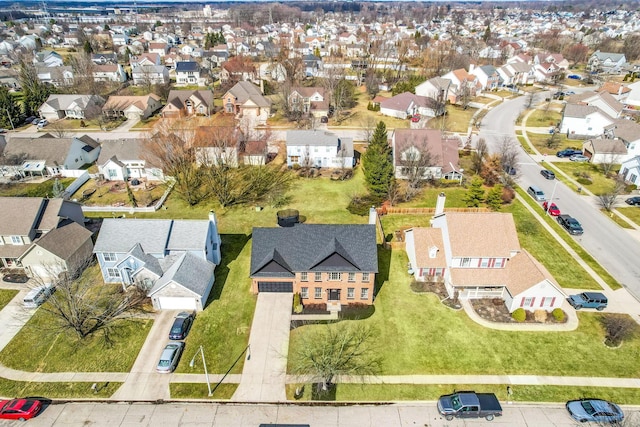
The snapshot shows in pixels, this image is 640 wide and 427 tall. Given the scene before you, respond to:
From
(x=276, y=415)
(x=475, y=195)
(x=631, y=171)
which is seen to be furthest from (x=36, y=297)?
(x=631, y=171)

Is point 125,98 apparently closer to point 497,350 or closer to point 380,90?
point 380,90

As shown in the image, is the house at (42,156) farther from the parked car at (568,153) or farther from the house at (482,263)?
the parked car at (568,153)

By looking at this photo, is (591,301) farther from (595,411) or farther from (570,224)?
(570,224)

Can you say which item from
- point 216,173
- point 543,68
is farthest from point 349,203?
point 543,68

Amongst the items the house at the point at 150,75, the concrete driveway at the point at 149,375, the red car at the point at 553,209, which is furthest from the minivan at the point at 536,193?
the house at the point at 150,75

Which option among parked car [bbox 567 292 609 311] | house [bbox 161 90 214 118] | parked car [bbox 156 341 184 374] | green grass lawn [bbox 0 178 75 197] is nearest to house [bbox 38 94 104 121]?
house [bbox 161 90 214 118]

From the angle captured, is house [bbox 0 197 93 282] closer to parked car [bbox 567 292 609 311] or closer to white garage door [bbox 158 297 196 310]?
white garage door [bbox 158 297 196 310]
